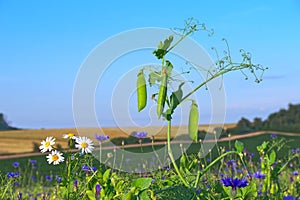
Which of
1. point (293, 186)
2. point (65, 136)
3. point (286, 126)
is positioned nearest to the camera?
point (65, 136)

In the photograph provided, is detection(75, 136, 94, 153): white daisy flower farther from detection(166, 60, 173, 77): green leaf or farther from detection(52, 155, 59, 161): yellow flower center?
detection(166, 60, 173, 77): green leaf

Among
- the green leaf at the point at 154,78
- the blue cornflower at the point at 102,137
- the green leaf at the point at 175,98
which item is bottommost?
the blue cornflower at the point at 102,137

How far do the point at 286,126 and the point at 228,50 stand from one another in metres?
8.60

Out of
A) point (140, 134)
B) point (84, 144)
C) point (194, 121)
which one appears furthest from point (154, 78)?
point (140, 134)

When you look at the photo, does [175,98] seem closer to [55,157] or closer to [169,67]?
[169,67]

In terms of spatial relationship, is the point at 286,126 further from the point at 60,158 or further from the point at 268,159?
the point at 60,158

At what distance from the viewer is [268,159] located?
2535 millimetres

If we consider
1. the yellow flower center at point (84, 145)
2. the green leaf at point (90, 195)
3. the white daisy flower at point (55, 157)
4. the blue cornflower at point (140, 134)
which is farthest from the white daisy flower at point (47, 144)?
the blue cornflower at point (140, 134)

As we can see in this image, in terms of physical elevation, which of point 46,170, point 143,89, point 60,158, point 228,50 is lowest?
point 46,170

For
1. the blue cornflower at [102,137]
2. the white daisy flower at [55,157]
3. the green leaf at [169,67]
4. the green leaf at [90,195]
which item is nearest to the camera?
the green leaf at [90,195]

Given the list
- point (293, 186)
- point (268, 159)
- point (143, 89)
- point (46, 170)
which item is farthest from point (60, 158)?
point (46, 170)

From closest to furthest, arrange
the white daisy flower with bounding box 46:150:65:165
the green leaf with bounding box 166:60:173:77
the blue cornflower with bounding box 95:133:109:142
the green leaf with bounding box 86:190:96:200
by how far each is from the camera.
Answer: the green leaf with bounding box 86:190:96:200 → the green leaf with bounding box 166:60:173:77 → the white daisy flower with bounding box 46:150:65:165 → the blue cornflower with bounding box 95:133:109:142

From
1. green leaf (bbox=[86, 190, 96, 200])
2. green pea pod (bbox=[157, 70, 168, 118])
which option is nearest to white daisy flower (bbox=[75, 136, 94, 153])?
green leaf (bbox=[86, 190, 96, 200])

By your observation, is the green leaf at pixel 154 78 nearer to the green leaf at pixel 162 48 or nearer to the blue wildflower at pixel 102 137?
the green leaf at pixel 162 48
